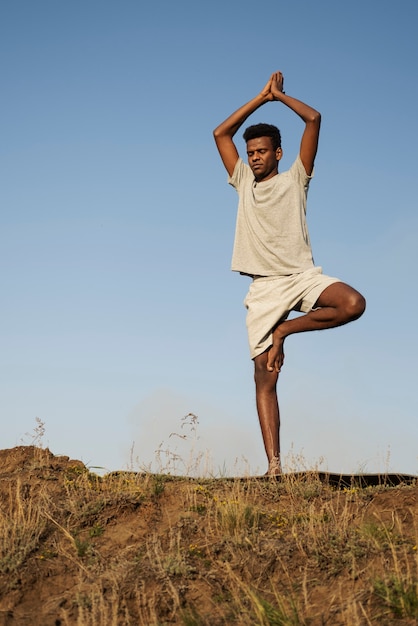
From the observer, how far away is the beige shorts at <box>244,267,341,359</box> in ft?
23.8

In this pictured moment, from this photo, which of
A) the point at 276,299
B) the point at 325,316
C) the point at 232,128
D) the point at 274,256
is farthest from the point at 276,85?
the point at 325,316

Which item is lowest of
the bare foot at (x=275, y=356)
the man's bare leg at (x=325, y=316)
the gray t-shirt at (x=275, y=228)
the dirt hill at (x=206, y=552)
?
the dirt hill at (x=206, y=552)

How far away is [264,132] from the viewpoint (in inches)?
301

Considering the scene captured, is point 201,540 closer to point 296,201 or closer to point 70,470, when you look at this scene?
point 70,470

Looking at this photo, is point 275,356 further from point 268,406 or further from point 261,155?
point 261,155

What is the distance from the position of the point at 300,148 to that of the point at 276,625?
473 cm

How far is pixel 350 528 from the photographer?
5484 millimetres

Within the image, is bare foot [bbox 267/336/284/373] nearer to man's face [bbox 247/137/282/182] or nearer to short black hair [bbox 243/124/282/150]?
man's face [bbox 247/137/282/182]

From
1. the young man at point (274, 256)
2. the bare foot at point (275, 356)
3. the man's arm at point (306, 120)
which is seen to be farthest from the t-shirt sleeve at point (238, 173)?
the bare foot at point (275, 356)

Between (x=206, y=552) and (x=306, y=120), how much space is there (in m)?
4.18

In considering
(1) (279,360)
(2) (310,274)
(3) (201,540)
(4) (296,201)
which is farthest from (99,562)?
(4) (296,201)

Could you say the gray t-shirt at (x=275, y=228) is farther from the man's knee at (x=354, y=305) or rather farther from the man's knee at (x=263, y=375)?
the man's knee at (x=263, y=375)

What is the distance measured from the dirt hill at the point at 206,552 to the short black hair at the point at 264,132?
10.8 ft

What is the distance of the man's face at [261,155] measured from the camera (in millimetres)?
7648
